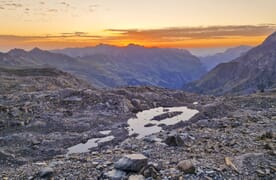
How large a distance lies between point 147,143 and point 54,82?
5658 cm

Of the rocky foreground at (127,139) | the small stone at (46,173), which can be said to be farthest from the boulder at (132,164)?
the small stone at (46,173)

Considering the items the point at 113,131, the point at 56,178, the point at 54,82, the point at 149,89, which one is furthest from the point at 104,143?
the point at 54,82

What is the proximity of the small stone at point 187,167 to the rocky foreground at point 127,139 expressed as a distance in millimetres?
42

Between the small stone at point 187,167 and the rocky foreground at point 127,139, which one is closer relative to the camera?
the small stone at point 187,167

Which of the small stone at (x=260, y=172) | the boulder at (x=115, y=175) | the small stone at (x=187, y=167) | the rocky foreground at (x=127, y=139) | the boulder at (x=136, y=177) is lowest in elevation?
the rocky foreground at (x=127, y=139)

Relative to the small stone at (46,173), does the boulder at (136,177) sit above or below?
above

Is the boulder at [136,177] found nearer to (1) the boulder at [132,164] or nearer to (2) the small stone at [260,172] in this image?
(1) the boulder at [132,164]

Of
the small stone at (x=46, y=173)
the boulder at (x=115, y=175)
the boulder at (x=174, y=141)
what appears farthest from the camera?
the boulder at (x=174, y=141)

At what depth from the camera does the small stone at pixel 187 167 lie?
13.8 meters

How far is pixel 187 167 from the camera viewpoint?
45.8ft

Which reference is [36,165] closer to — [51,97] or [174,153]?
[174,153]

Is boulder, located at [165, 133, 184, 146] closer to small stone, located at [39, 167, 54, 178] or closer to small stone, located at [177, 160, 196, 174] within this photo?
small stone, located at [177, 160, 196, 174]

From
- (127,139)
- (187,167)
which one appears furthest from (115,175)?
(127,139)

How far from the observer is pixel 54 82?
239 ft
